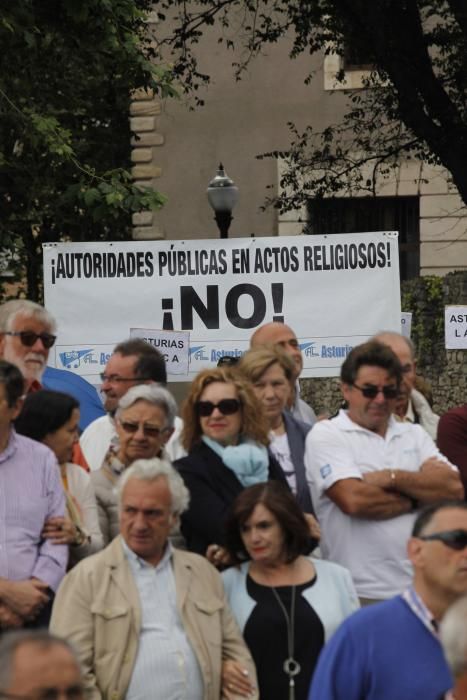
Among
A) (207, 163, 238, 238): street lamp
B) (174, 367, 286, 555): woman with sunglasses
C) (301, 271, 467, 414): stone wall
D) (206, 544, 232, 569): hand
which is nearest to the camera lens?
(206, 544, 232, 569): hand

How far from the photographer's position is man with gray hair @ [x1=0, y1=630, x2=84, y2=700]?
364cm

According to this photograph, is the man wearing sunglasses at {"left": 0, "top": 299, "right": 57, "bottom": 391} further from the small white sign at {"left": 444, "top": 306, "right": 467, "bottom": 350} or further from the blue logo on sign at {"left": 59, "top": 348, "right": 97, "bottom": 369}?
the small white sign at {"left": 444, "top": 306, "right": 467, "bottom": 350}

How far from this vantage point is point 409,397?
7.55 metres

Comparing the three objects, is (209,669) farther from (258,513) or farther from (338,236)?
(338,236)

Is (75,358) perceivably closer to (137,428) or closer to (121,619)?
(137,428)

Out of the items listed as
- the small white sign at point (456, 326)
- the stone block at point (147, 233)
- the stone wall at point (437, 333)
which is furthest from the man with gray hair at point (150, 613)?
the stone block at point (147, 233)

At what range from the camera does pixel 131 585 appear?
5.65 metres

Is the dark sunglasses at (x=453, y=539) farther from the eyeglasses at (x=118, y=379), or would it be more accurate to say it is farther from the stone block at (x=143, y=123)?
the stone block at (x=143, y=123)

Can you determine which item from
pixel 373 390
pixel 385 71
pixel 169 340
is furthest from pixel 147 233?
pixel 373 390

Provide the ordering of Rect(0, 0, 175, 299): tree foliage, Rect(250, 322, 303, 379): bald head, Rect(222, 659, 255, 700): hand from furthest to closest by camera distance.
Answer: Rect(0, 0, 175, 299): tree foliage, Rect(250, 322, 303, 379): bald head, Rect(222, 659, 255, 700): hand

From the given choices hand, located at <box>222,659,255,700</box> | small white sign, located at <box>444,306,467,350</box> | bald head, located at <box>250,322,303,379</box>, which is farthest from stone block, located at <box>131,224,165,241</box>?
hand, located at <box>222,659,255,700</box>

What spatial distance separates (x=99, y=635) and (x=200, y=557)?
0.53m

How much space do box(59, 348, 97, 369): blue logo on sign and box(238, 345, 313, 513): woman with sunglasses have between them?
157 inches

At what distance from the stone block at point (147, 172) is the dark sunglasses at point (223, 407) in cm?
2001
